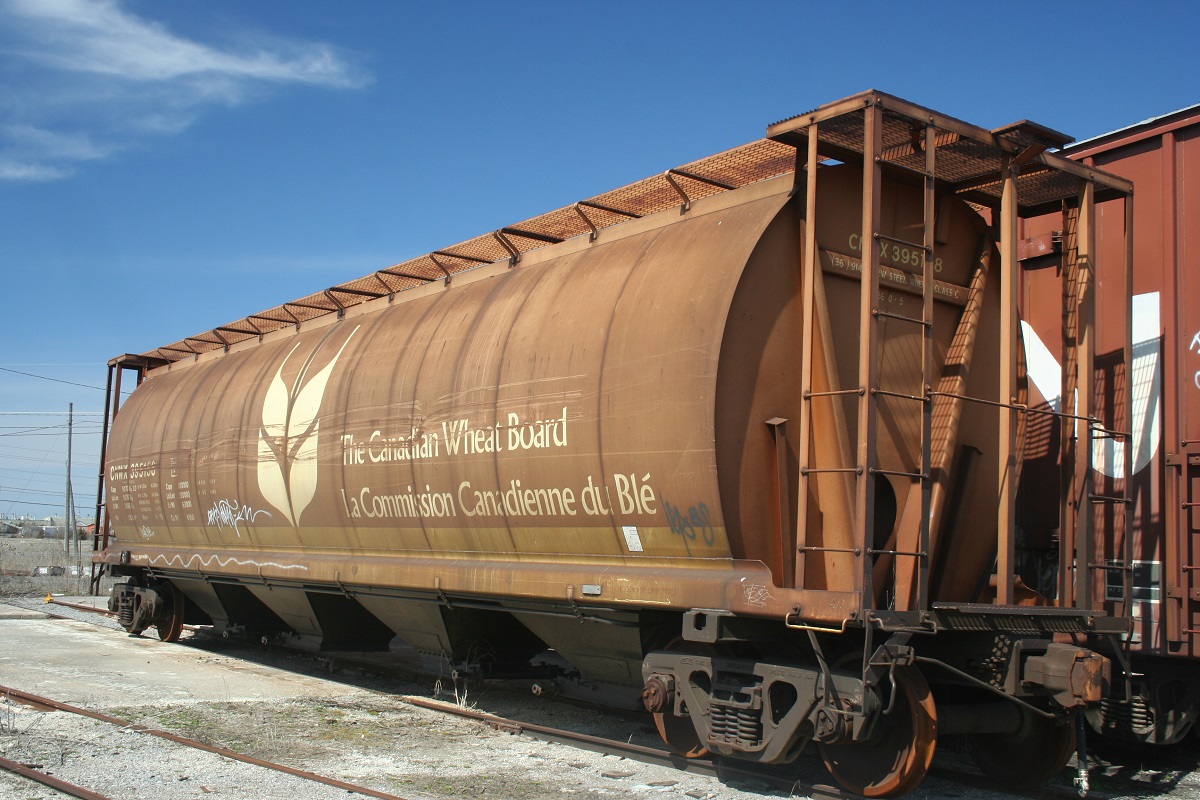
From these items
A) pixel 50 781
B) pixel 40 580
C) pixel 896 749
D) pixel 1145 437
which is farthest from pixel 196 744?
pixel 40 580

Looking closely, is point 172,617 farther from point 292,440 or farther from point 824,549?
point 824,549

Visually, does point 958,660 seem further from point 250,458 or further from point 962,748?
point 250,458

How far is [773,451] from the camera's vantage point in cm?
657

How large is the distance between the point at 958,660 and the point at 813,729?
3.42 feet

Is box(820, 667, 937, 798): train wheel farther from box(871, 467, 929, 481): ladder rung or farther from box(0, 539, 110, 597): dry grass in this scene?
box(0, 539, 110, 597): dry grass

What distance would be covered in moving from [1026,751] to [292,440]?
291 inches

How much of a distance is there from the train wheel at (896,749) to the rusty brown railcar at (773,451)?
2 cm

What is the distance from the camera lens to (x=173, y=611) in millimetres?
15344

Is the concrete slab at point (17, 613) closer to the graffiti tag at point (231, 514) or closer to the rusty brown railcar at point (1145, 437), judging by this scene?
the graffiti tag at point (231, 514)

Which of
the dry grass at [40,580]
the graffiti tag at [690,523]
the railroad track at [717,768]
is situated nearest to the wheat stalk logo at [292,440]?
the railroad track at [717,768]

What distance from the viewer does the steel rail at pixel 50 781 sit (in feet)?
20.9

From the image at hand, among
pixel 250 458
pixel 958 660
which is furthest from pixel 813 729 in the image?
Result: pixel 250 458

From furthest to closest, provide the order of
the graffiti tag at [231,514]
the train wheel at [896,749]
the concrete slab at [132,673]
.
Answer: the graffiti tag at [231,514] < the concrete slab at [132,673] < the train wheel at [896,749]

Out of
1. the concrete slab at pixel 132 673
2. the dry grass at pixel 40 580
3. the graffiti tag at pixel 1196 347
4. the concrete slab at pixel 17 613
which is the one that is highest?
the graffiti tag at pixel 1196 347
